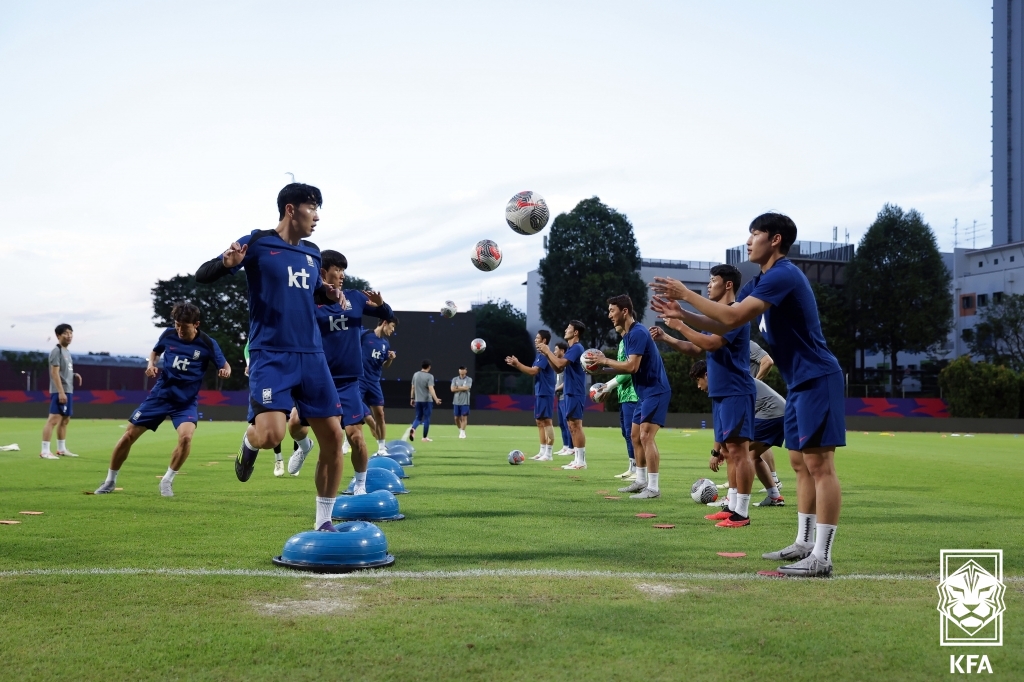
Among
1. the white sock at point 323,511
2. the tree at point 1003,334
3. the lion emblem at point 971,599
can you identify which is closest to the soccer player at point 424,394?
the white sock at point 323,511

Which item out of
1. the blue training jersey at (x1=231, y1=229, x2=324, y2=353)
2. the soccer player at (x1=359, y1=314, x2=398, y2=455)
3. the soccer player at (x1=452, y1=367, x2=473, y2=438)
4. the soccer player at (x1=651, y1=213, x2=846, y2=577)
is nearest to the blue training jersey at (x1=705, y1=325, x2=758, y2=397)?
the soccer player at (x1=651, y1=213, x2=846, y2=577)

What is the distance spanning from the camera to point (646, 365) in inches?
409

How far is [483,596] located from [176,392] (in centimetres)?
625

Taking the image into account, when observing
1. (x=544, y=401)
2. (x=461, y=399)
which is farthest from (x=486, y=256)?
(x=461, y=399)

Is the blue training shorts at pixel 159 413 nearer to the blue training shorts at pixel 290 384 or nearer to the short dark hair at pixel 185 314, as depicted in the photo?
the short dark hair at pixel 185 314

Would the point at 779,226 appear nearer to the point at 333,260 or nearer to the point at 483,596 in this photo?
the point at 483,596

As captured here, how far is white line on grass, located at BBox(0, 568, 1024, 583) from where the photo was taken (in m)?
5.04

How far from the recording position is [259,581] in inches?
191

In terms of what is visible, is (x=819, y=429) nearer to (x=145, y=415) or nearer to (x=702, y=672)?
(x=702, y=672)

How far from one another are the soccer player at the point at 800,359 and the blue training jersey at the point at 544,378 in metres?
11.7

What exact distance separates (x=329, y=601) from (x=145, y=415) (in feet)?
19.6

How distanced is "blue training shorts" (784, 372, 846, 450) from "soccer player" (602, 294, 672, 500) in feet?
14.4

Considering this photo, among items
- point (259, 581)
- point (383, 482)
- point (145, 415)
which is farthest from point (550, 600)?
point (145, 415)

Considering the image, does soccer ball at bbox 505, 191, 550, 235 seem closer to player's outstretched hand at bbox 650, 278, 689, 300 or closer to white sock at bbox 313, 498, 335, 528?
white sock at bbox 313, 498, 335, 528
